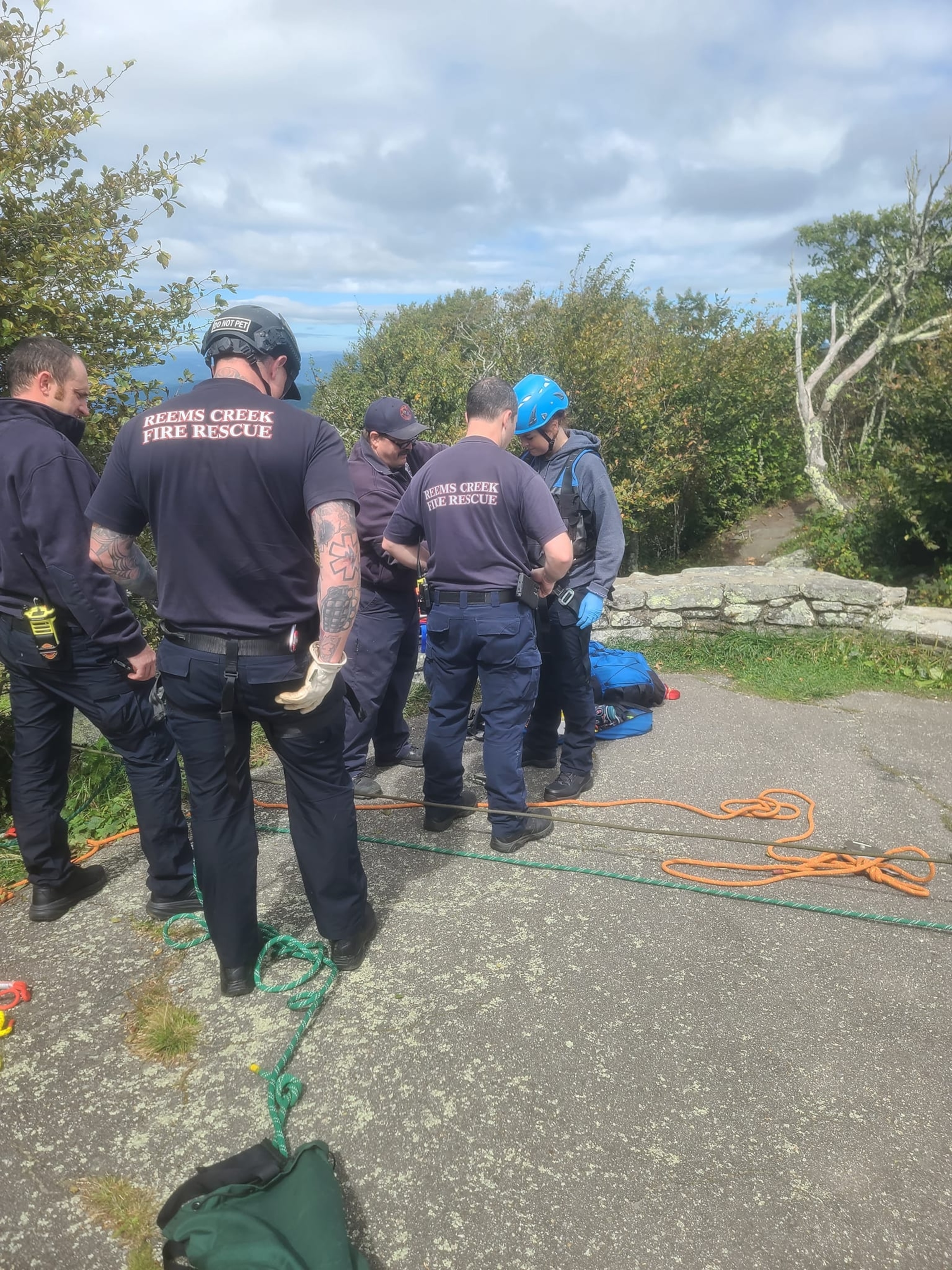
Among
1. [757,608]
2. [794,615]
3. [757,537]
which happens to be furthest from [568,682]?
[757,537]

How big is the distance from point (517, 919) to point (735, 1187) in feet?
4.26

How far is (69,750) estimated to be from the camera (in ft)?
10.7

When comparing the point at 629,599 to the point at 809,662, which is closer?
the point at 809,662

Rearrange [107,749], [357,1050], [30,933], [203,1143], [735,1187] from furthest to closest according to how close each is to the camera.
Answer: [107,749]
[30,933]
[357,1050]
[203,1143]
[735,1187]

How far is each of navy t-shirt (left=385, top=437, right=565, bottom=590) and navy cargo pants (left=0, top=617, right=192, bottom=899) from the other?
1421 mm

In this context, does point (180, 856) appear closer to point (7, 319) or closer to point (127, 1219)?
point (127, 1219)

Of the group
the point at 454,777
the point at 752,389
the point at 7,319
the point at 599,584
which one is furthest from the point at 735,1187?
the point at 752,389

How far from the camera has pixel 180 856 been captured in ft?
10.5

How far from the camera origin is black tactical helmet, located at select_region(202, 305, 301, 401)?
2.48m

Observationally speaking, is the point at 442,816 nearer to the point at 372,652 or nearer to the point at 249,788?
the point at 372,652

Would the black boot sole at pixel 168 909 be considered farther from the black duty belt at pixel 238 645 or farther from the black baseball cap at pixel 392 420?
the black baseball cap at pixel 392 420

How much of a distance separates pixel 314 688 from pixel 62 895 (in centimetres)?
177

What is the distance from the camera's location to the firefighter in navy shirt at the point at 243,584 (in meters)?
2.35

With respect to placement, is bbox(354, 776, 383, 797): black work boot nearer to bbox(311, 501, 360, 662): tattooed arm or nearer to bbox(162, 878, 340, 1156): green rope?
bbox(162, 878, 340, 1156): green rope
